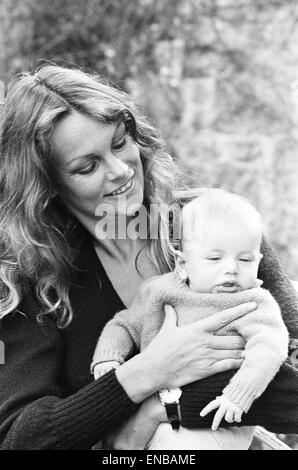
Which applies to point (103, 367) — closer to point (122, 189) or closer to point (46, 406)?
point (46, 406)

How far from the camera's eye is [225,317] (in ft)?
5.73

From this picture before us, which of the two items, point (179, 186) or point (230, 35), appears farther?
point (230, 35)

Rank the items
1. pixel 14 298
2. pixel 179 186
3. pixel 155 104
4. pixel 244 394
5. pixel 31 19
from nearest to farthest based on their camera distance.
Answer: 1. pixel 244 394
2. pixel 14 298
3. pixel 179 186
4. pixel 31 19
5. pixel 155 104

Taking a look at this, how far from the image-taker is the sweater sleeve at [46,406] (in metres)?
1.79

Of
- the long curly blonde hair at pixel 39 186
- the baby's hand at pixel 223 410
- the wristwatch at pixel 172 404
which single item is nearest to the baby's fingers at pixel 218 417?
the baby's hand at pixel 223 410

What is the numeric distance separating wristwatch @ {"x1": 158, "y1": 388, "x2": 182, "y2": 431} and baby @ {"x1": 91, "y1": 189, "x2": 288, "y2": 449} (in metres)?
0.03

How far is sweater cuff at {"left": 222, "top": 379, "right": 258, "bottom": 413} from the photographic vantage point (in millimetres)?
1663

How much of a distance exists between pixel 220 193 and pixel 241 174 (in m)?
3.10

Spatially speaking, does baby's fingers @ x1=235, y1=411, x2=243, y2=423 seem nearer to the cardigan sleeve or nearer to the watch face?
the cardigan sleeve

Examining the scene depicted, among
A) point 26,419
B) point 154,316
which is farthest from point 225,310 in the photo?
point 26,419

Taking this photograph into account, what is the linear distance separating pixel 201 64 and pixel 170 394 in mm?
4078

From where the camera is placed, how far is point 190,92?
5.43 meters

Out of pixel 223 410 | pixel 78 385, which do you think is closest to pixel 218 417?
pixel 223 410
